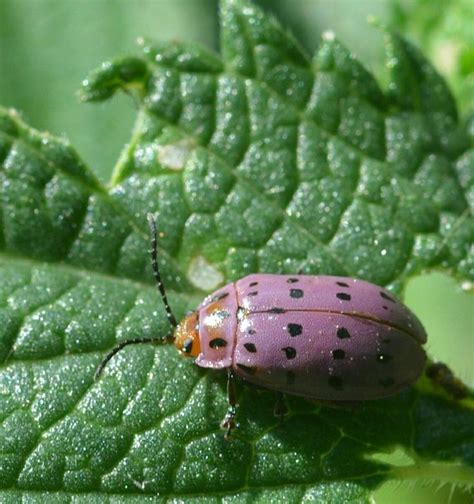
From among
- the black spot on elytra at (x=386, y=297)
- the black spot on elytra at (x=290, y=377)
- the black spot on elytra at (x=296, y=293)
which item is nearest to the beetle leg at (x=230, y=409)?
the black spot on elytra at (x=290, y=377)

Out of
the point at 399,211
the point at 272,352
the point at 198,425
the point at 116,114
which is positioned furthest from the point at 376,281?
the point at 116,114

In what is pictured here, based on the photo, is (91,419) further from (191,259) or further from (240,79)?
(240,79)

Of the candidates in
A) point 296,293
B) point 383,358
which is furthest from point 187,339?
point 383,358

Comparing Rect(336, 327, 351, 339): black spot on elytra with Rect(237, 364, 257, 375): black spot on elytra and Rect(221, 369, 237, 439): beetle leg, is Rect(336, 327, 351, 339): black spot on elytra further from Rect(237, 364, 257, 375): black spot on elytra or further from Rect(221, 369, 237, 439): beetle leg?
Rect(221, 369, 237, 439): beetle leg

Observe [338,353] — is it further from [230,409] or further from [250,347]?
[230,409]

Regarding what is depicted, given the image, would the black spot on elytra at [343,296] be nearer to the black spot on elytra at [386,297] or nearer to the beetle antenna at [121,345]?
the black spot on elytra at [386,297]

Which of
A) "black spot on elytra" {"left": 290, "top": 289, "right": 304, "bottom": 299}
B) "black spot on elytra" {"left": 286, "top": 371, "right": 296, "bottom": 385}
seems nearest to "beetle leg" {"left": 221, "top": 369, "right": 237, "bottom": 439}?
"black spot on elytra" {"left": 286, "top": 371, "right": 296, "bottom": 385}
